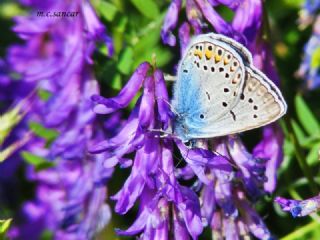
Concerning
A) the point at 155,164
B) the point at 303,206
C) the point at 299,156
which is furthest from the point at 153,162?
the point at 299,156

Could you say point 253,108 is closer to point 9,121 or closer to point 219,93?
point 219,93

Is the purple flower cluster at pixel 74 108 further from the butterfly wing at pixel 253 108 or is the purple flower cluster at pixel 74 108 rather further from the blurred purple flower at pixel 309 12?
the blurred purple flower at pixel 309 12

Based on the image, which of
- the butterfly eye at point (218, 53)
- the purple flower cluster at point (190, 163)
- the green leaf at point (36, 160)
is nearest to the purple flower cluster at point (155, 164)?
the purple flower cluster at point (190, 163)

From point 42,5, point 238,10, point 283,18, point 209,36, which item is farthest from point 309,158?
point 42,5

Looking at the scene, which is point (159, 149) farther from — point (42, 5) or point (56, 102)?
point (42, 5)

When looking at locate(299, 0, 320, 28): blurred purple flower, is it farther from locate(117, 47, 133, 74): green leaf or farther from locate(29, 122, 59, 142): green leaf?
locate(29, 122, 59, 142): green leaf

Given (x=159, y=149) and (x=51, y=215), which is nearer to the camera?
(x=159, y=149)
